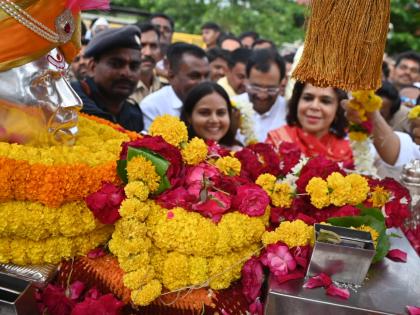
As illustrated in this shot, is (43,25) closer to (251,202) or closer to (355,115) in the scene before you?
(251,202)

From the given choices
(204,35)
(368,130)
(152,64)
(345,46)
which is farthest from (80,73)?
(204,35)

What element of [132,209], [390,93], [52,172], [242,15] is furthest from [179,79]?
[242,15]

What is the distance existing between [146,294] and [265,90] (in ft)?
10.0

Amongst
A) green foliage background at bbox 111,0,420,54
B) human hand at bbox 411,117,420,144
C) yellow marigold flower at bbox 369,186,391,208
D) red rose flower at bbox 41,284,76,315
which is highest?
green foliage background at bbox 111,0,420,54

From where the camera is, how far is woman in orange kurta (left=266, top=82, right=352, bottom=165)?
10.2 ft

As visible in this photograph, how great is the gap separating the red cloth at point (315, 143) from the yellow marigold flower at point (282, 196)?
146cm

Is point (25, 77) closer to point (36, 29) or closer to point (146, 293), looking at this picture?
point (36, 29)

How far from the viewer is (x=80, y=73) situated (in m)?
4.87

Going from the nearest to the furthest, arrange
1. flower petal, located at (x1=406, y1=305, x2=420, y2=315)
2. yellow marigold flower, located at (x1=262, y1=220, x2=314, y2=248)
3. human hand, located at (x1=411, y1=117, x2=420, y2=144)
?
flower petal, located at (x1=406, y1=305, x2=420, y2=315) → yellow marigold flower, located at (x1=262, y1=220, x2=314, y2=248) → human hand, located at (x1=411, y1=117, x2=420, y2=144)

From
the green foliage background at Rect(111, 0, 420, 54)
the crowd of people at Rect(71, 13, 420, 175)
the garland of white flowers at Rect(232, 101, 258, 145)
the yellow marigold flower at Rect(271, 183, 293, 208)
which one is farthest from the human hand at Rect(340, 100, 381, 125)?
the green foliage background at Rect(111, 0, 420, 54)

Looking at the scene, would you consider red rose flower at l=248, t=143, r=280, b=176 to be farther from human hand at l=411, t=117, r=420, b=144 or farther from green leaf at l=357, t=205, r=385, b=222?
human hand at l=411, t=117, r=420, b=144

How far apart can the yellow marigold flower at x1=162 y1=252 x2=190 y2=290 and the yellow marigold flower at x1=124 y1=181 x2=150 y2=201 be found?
232mm

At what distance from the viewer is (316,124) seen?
3.16 meters

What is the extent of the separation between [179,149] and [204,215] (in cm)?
28
